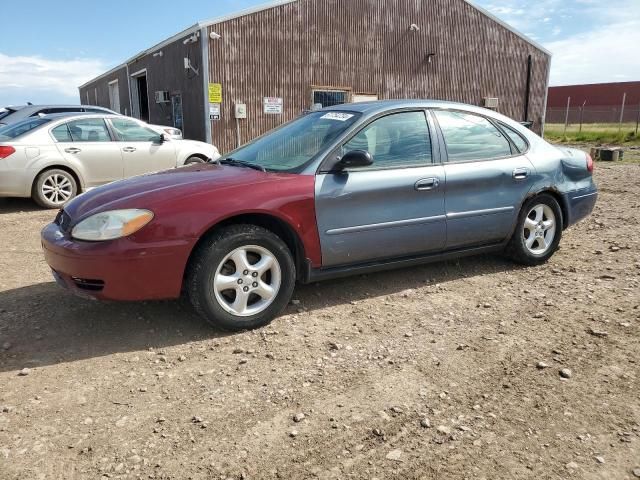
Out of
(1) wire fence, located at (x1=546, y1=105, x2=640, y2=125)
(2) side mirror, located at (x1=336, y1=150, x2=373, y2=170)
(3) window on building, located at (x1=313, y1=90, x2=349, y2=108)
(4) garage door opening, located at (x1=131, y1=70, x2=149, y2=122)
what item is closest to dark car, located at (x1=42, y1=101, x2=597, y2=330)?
(2) side mirror, located at (x1=336, y1=150, x2=373, y2=170)

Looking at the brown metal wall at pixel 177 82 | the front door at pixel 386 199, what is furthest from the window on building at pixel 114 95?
the front door at pixel 386 199

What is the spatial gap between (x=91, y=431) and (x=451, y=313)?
98.4 inches

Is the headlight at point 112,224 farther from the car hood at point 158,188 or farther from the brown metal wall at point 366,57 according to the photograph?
the brown metal wall at point 366,57

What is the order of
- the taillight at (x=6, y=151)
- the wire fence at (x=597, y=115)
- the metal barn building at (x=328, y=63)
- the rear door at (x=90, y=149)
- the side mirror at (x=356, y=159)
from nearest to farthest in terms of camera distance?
the side mirror at (x=356, y=159) < the taillight at (x=6, y=151) < the rear door at (x=90, y=149) < the metal barn building at (x=328, y=63) < the wire fence at (x=597, y=115)

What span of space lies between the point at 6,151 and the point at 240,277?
5766 millimetres

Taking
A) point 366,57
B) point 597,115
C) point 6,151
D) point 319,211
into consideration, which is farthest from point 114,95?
point 597,115

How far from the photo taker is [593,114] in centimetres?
3994

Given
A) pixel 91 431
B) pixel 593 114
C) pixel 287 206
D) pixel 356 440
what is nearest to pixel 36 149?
pixel 287 206

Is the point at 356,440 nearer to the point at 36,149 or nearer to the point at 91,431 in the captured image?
the point at 91,431

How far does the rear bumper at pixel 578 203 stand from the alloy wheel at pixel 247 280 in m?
3.05

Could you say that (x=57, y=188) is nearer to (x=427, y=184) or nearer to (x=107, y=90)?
(x=427, y=184)

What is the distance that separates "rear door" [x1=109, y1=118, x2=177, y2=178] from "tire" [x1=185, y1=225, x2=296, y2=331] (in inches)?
218

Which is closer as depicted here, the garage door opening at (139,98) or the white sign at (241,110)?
the white sign at (241,110)

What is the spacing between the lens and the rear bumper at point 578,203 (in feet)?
16.3
